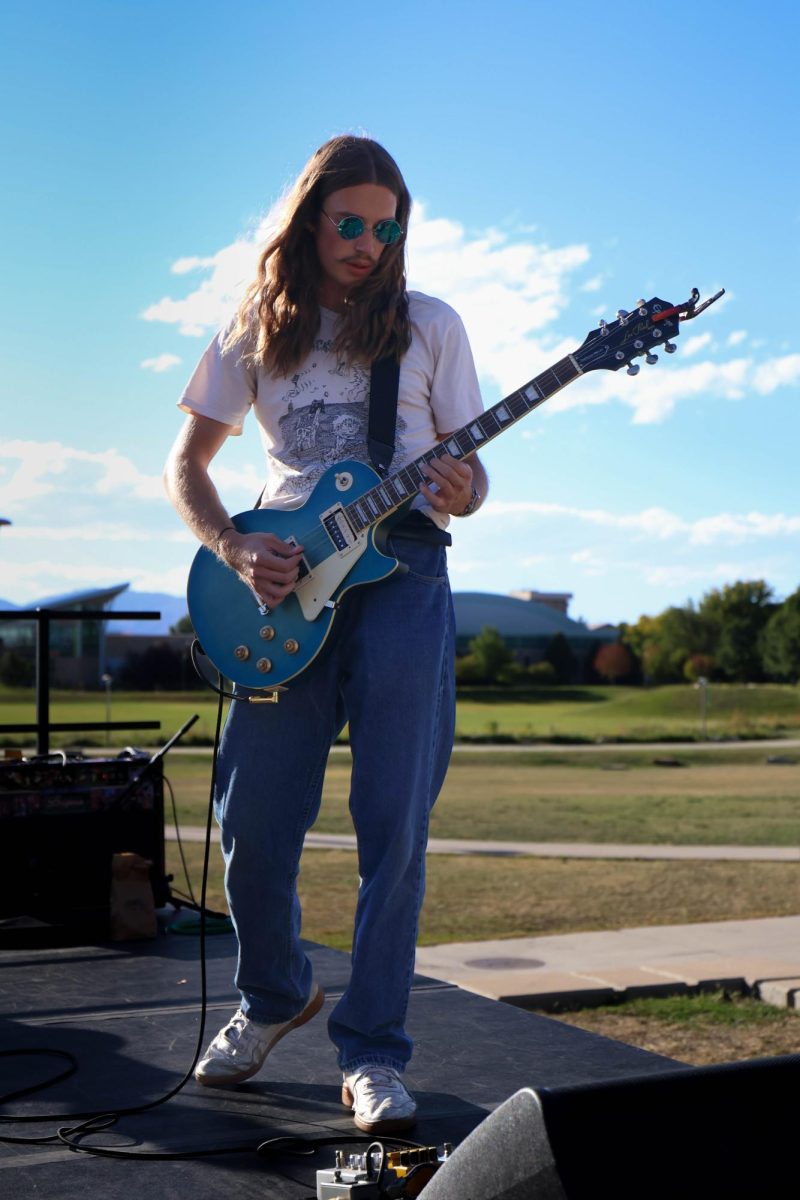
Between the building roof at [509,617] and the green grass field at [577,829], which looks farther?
the building roof at [509,617]

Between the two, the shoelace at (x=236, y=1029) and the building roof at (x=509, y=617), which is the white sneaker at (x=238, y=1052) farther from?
the building roof at (x=509, y=617)

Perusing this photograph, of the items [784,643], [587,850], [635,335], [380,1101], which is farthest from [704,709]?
[380,1101]

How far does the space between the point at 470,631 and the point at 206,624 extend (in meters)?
118

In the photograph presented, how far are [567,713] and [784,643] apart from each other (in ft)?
79.7

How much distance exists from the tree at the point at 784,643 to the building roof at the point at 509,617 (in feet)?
86.0

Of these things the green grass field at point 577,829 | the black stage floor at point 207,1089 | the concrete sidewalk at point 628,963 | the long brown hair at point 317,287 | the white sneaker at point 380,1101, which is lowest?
the green grass field at point 577,829

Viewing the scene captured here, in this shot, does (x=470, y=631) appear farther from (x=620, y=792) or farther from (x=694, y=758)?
(x=620, y=792)

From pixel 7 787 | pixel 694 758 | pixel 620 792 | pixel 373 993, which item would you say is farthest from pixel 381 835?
pixel 694 758

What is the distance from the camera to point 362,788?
2680 mm

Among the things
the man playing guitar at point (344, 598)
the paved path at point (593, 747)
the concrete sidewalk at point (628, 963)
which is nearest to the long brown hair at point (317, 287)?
the man playing guitar at point (344, 598)

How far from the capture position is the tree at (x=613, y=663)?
100312 mm

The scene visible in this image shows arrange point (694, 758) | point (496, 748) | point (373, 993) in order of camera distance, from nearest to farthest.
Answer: point (373, 993), point (694, 758), point (496, 748)

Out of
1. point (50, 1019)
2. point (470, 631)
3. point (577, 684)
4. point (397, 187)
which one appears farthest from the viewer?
point (470, 631)

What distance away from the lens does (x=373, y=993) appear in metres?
2.63
